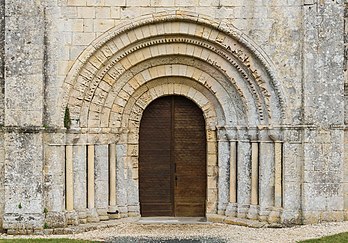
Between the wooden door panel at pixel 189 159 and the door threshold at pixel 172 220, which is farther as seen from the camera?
the wooden door panel at pixel 189 159

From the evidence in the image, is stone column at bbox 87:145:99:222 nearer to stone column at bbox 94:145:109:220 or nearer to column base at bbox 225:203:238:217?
stone column at bbox 94:145:109:220

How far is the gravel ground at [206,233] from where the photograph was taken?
35.5 ft

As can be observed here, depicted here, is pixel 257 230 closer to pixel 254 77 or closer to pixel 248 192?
pixel 248 192

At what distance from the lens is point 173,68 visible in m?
12.5

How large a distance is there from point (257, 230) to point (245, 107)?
2260 millimetres

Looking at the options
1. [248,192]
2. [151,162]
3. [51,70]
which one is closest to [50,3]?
[51,70]

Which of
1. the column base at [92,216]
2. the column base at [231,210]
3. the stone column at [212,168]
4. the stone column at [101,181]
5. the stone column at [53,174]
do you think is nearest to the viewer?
the stone column at [53,174]

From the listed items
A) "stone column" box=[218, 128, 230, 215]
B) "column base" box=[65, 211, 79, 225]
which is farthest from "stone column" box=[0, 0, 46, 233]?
"stone column" box=[218, 128, 230, 215]

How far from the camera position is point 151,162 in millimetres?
12914

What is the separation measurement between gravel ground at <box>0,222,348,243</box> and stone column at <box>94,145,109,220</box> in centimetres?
47

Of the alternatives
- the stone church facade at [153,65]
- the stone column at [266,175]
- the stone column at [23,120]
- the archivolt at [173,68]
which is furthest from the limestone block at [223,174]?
the stone column at [23,120]

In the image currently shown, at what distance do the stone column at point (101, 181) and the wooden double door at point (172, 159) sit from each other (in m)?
0.84

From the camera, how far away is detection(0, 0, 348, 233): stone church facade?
1154cm

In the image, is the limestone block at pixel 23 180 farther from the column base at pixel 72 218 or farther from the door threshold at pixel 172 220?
the door threshold at pixel 172 220
